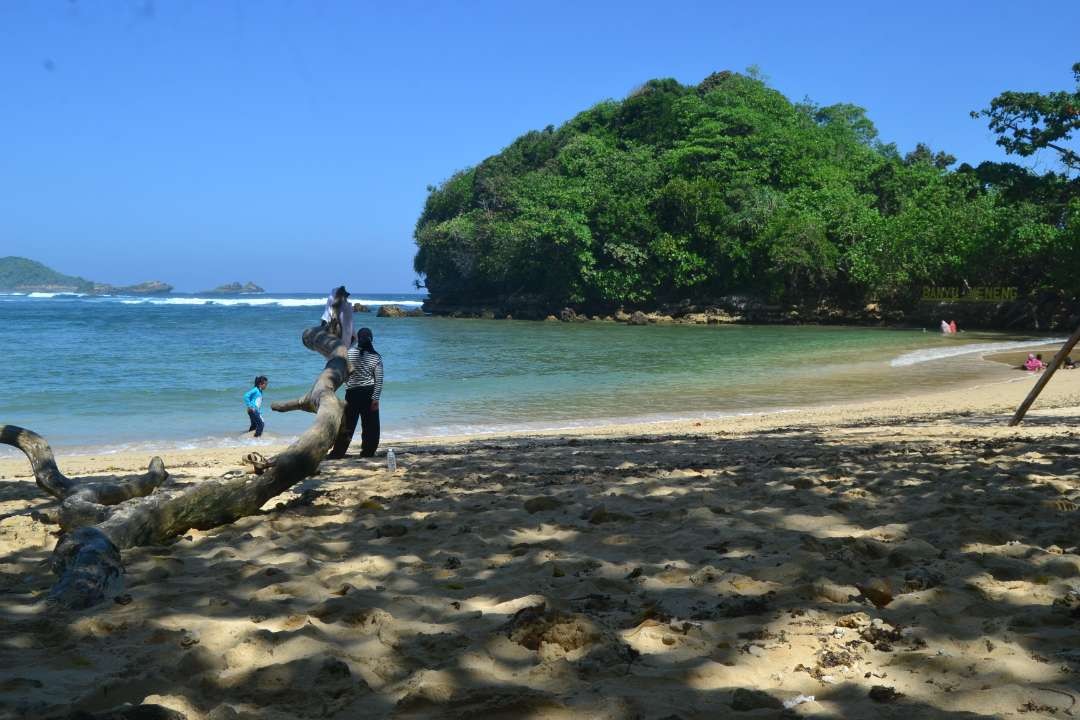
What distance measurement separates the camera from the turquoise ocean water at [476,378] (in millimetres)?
16297

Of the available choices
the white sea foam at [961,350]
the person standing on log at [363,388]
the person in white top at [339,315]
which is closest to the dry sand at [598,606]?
the person in white top at [339,315]

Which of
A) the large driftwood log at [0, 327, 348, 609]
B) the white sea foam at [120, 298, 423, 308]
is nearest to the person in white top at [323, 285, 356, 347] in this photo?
the large driftwood log at [0, 327, 348, 609]

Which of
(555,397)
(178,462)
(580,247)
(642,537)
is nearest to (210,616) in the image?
(642,537)

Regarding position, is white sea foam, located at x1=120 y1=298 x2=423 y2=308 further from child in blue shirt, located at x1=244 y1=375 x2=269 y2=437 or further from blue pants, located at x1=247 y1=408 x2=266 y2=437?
child in blue shirt, located at x1=244 y1=375 x2=269 y2=437

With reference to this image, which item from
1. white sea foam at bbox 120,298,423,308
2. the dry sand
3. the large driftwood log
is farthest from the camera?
white sea foam at bbox 120,298,423,308

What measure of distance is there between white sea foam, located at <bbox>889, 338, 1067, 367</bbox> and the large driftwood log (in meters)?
24.0

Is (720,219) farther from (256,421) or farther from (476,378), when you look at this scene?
(256,421)

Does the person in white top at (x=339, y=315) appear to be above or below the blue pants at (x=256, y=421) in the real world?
above

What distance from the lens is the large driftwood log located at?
→ 3707 mm

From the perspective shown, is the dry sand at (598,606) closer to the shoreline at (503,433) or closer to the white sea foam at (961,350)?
the shoreline at (503,433)

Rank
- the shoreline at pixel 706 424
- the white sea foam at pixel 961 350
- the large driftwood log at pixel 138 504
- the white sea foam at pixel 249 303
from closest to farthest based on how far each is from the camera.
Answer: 1. the large driftwood log at pixel 138 504
2. the shoreline at pixel 706 424
3. the white sea foam at pixel 961 350
4. the white sea foam at pixel 249 303

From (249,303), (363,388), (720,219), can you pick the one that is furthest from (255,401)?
(249,303)

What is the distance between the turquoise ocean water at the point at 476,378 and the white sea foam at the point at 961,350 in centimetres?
8

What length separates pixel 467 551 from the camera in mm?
4344
